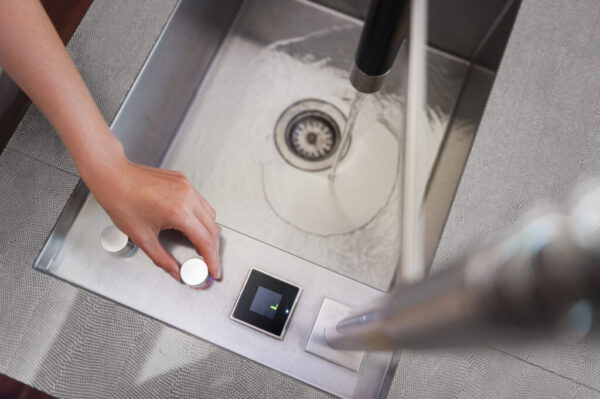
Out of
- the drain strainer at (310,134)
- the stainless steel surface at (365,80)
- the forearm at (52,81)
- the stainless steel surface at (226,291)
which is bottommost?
the stainless steel surface at (226,291)

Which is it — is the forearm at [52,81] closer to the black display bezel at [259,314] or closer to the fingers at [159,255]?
the fingers at [159,255]

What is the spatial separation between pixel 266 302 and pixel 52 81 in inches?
14.0

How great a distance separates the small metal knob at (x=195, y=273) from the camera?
50cm

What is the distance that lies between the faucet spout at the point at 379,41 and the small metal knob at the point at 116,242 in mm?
327

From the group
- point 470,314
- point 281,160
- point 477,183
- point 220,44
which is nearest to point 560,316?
point 470,314

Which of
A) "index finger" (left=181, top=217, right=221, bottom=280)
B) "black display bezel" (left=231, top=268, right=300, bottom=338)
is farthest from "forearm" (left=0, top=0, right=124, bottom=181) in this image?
"black display bezel" (left=231, top=268, right=300, bottom=338)

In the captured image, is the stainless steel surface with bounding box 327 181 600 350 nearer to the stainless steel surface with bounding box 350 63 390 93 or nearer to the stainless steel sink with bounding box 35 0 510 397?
the stainless steel surface with bounding box 350 63 390 93

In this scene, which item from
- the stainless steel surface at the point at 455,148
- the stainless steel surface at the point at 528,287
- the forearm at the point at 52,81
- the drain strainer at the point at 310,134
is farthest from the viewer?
the drain strainer at the point at 310,134

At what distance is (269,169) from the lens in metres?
0.74

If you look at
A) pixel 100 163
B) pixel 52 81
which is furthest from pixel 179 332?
pixel 52 81

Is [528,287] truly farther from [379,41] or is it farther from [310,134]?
[310,134]

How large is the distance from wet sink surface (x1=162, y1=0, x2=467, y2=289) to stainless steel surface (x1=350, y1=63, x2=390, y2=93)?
0.35 meters

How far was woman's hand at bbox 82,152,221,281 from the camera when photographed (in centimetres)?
50

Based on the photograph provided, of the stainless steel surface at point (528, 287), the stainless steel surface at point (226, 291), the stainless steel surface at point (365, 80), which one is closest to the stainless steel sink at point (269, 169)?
the stainless steel surface at point (226, 291)
